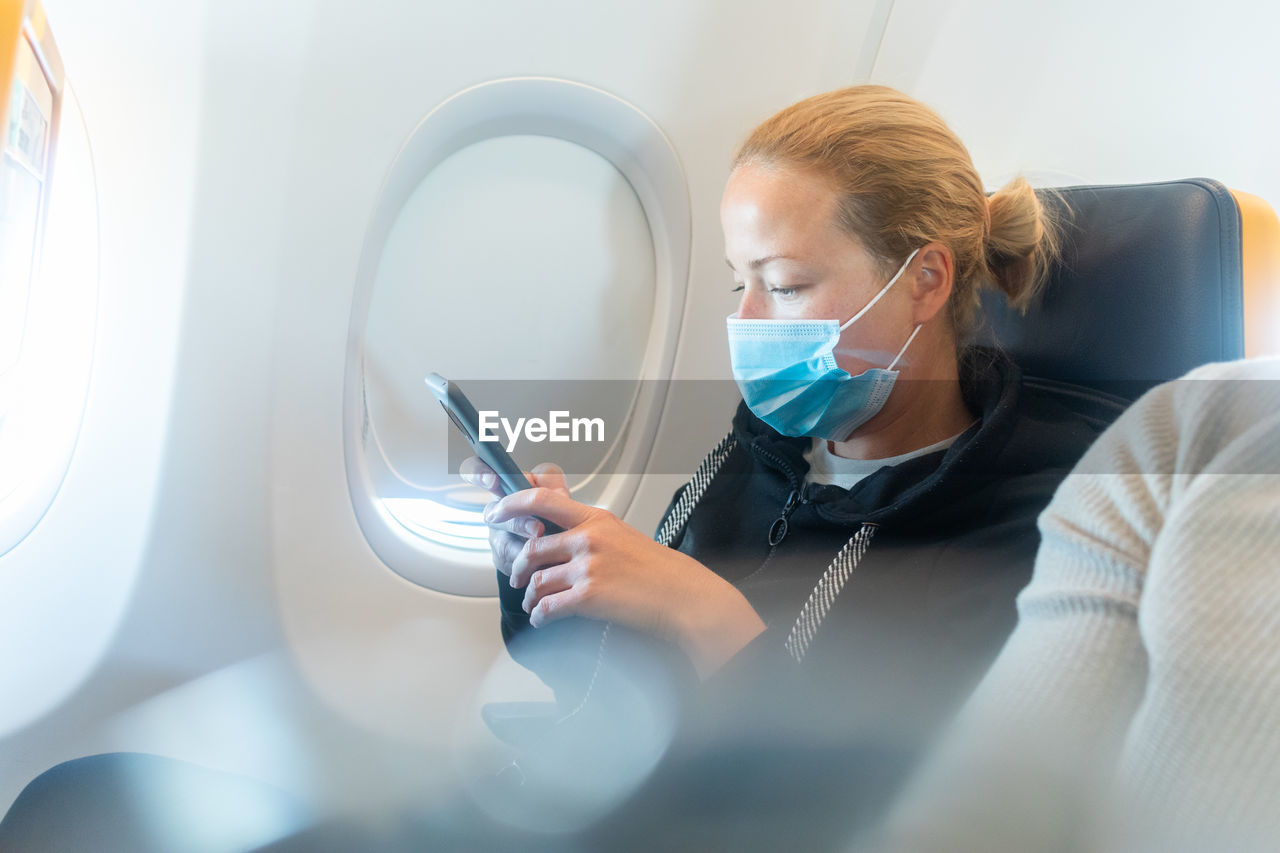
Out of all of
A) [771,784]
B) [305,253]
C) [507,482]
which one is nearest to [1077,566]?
[771,784]

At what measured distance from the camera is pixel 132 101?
3.89ft

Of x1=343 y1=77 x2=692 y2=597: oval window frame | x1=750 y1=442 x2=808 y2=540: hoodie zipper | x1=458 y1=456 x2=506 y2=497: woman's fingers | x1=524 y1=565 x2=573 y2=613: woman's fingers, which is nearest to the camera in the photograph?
x1=524 y1=565 x2=573 y2=613: woman's fingers

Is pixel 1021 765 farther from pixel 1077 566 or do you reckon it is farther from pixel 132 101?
pixel 132 101

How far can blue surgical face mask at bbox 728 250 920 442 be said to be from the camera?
3.36 feet

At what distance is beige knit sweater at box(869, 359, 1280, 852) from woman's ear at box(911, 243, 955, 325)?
405 millimetres

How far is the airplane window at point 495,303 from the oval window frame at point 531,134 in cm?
2

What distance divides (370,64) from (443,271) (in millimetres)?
361

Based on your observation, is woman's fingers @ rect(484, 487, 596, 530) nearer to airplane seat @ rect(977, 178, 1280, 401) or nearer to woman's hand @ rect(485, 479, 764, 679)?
woman's hand @ rect(485, 479, 764, 679)

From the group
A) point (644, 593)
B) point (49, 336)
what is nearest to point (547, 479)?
point (644, 593)

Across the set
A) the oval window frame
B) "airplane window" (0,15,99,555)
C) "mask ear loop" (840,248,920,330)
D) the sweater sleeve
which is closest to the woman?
"mask ear loop" (840,248,920,330)

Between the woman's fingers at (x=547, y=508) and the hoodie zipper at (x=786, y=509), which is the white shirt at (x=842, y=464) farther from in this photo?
the woman's fingers at (x=547, y=508)

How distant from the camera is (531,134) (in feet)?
4.94

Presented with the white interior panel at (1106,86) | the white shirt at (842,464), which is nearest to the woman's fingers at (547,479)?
the white shirt at (842,464)

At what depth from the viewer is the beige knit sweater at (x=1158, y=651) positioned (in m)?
0.53
